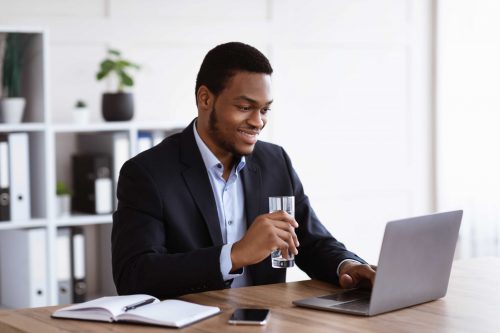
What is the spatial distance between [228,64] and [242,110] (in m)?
0.14

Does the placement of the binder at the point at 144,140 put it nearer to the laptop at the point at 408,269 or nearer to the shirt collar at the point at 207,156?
the shirt collar at the point at 207,156

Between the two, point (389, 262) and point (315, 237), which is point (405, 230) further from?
point (315, 237)

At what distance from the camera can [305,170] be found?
511cm

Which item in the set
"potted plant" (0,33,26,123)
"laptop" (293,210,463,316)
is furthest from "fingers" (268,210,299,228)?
"potted plant" (0,33,26,123)

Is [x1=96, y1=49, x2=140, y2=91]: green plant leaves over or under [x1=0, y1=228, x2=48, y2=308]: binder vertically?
over

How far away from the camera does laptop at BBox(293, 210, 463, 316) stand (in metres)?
2.06

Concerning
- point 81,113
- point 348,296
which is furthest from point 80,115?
point 348,296

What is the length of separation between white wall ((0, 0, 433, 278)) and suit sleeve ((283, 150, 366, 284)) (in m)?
1.94

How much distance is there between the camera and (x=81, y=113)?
4.23m

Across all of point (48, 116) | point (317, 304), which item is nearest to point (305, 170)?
point (48, 116)

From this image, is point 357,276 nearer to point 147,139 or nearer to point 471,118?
point 147,139

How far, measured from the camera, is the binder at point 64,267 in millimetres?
4137

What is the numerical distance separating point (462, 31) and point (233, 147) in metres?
3.15

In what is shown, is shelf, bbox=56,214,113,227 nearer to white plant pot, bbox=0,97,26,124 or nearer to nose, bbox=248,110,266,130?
white plant pot, bbox=0,97,26,124
